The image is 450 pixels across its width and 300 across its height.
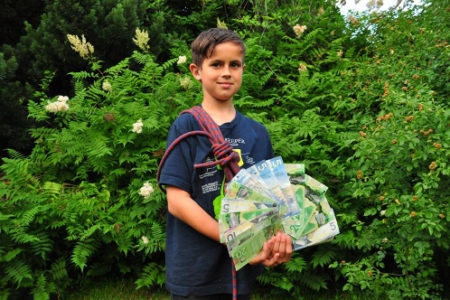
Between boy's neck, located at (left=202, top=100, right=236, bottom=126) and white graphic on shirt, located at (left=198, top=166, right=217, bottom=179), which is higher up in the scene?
boy's neck, located at (left=202, top=100, right=236, bottom=126)

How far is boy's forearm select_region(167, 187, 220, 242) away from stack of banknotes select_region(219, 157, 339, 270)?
0.60 feet

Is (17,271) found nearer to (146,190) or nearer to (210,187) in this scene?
(146,190)

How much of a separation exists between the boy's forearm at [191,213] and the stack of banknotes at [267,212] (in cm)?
18

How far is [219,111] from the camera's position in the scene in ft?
6.06

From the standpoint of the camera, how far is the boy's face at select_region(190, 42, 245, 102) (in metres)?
1.76

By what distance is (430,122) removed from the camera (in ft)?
9.64

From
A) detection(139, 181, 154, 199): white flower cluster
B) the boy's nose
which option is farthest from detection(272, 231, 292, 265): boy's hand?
detection(139, 181, 154, 199): white flower cluster

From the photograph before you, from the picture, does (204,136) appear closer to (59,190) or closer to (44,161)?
(59,190)

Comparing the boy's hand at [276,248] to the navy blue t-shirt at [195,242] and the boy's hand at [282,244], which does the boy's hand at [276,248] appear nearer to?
the boy's hand at [282,244]

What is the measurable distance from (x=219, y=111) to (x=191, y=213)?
53 centimetres

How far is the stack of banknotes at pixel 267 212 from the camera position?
4.50ft

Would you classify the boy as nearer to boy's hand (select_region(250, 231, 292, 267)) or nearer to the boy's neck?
the boy's neck

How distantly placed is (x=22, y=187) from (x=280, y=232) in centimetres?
339

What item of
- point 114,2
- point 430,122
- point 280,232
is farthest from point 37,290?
point 114,2
